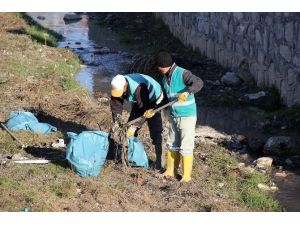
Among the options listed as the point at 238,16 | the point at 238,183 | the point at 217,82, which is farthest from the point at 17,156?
the point at 238,16

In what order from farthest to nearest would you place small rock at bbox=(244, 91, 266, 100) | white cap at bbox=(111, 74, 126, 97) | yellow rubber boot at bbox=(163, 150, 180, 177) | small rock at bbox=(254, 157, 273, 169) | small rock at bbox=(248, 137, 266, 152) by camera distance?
small rock at bbox=(244, 91, 266, 100)
small rock at bbox=(248, 137, 266, 152)
small rock at bbox=(254, 157, 273, 169)
yellow rubber boot at bbox=(163, 150, 180, 177)
white cap at bbox=(111, 74, 126, 97)

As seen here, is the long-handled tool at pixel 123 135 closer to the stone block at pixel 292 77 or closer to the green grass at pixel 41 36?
the stone block at pixel 292 77

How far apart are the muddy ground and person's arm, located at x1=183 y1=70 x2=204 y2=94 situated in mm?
1204

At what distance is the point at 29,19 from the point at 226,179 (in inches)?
628

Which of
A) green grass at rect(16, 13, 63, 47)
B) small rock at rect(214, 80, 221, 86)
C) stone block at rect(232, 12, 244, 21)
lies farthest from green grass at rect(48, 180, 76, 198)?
green grass at rect(16, 13, 63, 47)

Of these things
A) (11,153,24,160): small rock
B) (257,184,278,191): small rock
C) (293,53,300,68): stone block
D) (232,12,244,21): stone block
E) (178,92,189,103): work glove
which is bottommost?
(257,184,278,191): small rock

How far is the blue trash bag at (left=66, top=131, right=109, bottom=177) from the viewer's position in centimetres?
734

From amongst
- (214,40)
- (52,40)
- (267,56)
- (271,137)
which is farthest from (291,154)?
(52,40)

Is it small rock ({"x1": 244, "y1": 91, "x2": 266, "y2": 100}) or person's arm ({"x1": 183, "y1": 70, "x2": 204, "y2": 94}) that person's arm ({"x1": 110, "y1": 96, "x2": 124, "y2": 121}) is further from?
small rock ({"x1": 244, "y1": 91, "x2": 266, "y2": 100})

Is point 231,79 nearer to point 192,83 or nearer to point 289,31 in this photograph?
point 289,31

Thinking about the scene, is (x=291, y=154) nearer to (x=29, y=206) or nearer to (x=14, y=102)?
(x=29, y=206)

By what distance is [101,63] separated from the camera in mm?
16172

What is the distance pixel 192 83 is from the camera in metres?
7.01

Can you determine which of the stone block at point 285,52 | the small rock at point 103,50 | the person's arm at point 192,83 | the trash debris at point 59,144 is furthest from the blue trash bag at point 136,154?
the small rock at point 103,50
